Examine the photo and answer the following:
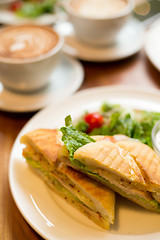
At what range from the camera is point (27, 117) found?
2.71 metres

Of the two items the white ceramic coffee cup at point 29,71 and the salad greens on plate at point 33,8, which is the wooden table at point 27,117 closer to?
the white ceramic coffee cup at point 29,71

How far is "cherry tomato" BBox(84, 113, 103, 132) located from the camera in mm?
2455

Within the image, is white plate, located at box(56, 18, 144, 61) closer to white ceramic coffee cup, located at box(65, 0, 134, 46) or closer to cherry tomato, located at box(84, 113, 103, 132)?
white ceramic coffee cup, located at box(65, 0, 134, 46)

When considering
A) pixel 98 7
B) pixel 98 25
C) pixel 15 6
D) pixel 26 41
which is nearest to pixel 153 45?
pixel 98 25

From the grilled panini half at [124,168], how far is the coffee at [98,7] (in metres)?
2.01

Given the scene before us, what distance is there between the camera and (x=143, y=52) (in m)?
3.48

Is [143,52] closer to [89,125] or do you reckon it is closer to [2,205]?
[89,125]

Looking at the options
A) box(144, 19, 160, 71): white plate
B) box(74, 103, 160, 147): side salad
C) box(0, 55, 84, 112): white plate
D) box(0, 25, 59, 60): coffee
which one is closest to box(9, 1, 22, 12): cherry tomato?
box(0, 25, 59, 60): coffee

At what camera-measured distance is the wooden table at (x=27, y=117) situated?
1.82 meters

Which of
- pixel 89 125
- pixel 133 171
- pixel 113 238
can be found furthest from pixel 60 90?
pixel 113 238

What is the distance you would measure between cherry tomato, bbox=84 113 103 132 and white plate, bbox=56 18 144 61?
40.2 inches

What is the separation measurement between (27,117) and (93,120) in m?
0.67

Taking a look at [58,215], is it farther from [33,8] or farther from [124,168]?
[33,8]

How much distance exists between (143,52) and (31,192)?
2.34 metres
